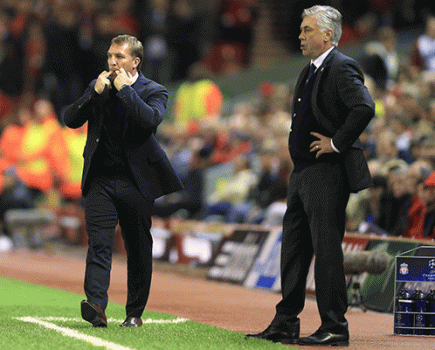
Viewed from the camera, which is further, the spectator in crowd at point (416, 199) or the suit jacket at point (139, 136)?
the spectator in crowd at point (416, 199)

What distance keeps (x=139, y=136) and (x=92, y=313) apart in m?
1.33

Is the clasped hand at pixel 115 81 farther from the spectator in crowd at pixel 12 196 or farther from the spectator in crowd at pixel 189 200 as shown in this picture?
the spectator in crowd at pixel 12 196

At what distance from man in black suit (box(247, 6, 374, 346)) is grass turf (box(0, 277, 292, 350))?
382mm

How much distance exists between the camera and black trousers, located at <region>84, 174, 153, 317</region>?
641cm

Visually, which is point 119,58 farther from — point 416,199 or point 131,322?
point 416,199

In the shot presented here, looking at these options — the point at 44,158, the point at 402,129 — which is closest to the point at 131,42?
the point at 402,129

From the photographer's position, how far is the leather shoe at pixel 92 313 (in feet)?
20.6

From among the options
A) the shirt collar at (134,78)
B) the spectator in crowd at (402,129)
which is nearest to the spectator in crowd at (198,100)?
the spectator in crowd at (402,129)

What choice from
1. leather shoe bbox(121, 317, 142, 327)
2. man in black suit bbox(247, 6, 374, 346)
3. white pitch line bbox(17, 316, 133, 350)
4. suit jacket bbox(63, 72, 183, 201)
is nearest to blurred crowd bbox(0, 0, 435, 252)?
man in black suit bbox(247, 6, 374, 346)

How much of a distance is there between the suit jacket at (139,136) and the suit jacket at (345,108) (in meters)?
1.20

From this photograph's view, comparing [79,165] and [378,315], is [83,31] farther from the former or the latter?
[378,315]

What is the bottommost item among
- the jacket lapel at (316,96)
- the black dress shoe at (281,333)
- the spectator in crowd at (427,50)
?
the black dress shoe at (281,333)

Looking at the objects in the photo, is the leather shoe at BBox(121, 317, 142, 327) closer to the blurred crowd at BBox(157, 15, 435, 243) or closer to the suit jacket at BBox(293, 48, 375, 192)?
the suit jacket at BBox(293, 48, 375, 192)

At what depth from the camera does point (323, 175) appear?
19.6 ft
